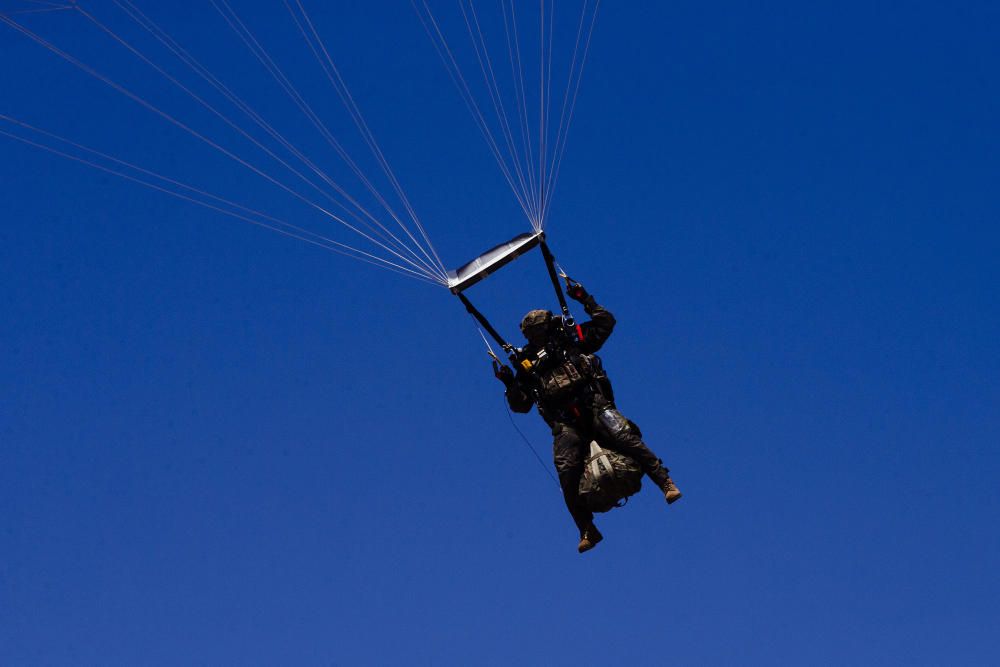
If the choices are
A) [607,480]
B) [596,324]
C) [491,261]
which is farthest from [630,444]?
[491,261]

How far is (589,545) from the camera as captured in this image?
17922 millimetres

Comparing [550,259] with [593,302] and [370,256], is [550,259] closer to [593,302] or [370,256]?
[593,302]

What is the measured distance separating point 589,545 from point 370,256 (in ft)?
13.8

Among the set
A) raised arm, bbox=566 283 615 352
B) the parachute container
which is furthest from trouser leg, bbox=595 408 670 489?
the parachute container

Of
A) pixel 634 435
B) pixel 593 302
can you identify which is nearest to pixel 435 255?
pixel 593 302

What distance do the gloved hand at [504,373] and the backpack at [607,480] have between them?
4.43 ft

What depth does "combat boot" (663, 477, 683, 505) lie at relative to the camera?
17.4 metres

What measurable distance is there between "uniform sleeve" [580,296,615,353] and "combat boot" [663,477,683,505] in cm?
189

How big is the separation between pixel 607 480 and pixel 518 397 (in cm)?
160

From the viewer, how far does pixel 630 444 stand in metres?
17.7

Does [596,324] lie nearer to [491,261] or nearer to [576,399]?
[576,399]

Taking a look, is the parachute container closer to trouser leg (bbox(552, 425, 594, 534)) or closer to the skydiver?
the skydiver

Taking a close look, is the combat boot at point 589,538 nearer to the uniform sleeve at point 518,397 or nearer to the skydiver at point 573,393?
the skydiver at point 573,393

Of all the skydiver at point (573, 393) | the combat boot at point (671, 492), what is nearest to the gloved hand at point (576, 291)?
the skydiver at point (573, 393)
